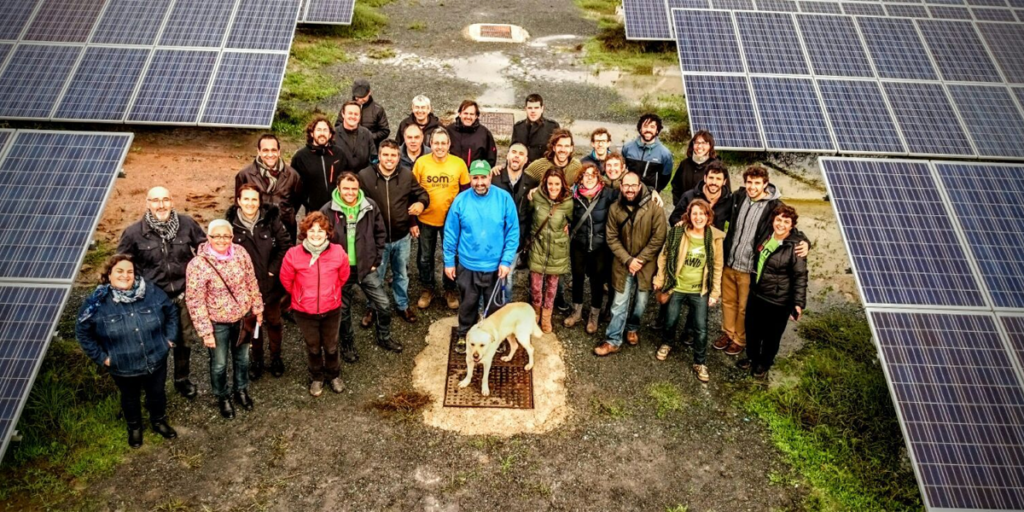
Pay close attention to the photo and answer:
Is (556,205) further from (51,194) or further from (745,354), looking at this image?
(51,194)

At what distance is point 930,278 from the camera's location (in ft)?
20.7

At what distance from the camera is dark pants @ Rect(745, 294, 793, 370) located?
6.47 meters

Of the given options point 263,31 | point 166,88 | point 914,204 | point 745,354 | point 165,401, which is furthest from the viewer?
point 263,31

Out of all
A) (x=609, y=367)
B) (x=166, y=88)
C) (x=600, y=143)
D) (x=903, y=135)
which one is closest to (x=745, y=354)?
(x=609, y=367)

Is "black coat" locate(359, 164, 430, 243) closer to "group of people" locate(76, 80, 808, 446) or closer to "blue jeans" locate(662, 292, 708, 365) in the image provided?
"group of people" locate(76, 80, 808, 446)

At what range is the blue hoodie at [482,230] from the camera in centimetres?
646

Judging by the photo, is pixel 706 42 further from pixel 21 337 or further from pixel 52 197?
pixel 21 337

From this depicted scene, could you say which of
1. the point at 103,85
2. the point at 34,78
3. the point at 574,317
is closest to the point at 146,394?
the point at 574,317

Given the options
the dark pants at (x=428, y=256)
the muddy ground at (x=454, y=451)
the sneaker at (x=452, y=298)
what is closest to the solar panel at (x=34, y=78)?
the muddy ground at (x=454, y=451)

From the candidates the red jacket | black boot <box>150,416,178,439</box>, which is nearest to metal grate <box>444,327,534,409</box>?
the red jacket

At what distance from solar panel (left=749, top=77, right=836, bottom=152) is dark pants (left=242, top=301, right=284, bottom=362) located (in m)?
6.85

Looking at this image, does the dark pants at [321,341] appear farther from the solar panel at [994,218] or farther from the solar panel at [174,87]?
the solar panel at [994,218]

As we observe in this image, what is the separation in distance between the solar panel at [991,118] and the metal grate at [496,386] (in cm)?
712

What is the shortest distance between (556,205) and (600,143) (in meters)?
1.02
